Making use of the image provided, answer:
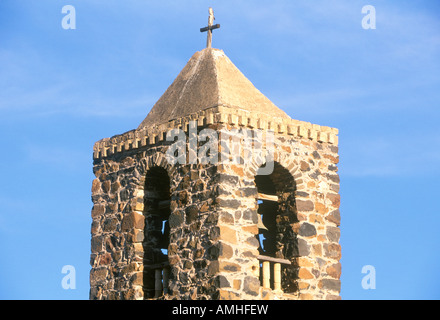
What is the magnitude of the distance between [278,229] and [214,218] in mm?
1802

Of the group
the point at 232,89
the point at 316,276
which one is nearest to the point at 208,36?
the point at 232,89

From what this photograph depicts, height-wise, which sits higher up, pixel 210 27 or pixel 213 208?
pixel 210 27

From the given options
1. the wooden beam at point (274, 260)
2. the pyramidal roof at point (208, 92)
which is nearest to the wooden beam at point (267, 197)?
the wooden beam at point (274, 260)

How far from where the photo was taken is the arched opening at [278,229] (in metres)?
22.0

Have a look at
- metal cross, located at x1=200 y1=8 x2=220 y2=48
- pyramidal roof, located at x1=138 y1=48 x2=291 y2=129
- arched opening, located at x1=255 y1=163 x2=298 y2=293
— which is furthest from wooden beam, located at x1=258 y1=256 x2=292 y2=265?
metal cross, located at x1=200 y1=8 x2=220 y2=48

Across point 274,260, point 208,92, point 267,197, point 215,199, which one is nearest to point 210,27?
point 208,92

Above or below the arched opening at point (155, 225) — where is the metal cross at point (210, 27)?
above

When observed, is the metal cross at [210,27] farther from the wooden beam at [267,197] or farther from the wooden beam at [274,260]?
the wooden beam at [274,260]

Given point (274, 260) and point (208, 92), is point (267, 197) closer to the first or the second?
point (274, 260)

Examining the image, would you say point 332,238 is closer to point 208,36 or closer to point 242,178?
point 242,178

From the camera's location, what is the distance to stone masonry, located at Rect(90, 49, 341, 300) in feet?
69.5

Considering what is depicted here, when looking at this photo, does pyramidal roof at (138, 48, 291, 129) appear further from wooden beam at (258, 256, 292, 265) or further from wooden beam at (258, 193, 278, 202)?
wooden beam at (258, 256, 292, 265)

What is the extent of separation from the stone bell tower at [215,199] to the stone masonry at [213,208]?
0.02 m

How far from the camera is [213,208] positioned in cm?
2116
